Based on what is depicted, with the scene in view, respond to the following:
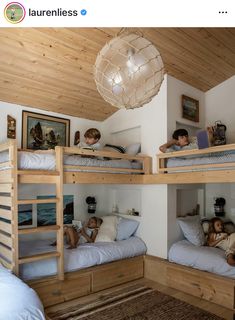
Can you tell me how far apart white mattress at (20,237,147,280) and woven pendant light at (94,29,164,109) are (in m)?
1.89

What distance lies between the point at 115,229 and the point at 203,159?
145 centimetres

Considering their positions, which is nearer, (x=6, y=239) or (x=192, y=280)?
(x=6, y=239)

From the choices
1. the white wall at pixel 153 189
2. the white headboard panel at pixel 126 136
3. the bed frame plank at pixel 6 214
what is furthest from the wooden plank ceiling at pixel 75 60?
the bed frame plank at pixel 6 214

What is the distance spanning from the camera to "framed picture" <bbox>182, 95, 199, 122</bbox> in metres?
3.34

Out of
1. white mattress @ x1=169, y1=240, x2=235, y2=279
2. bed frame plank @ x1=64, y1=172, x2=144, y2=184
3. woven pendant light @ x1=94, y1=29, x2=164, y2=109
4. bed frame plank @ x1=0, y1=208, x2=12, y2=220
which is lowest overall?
white mattress @ x1=169, y1=240, x2=235, y2=279

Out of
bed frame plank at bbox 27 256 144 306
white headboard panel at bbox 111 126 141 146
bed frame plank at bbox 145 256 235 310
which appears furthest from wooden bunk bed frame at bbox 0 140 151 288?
bed frame plank at bbox 145 256 235 310

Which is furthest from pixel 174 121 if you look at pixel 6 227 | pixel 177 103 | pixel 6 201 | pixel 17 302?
pixel 17 302

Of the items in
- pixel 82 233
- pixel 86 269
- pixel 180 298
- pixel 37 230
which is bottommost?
pixel 180 298

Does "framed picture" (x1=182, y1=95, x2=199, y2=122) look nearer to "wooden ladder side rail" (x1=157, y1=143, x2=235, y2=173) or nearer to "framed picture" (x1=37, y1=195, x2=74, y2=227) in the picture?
"wooden ladder side rail" (x1=157, y1=143, x2=235, y2=173)

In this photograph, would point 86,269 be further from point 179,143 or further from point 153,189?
point 179,143

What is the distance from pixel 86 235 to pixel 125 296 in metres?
0.86

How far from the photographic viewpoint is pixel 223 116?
3.48 meters
